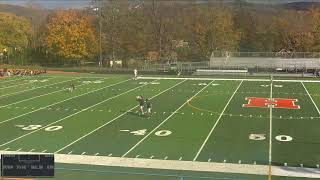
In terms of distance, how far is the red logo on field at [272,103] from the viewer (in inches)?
1117

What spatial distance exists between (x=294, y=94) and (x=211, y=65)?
83.0 ft

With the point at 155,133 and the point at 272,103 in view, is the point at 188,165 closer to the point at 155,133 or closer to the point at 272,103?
the point at 155,133

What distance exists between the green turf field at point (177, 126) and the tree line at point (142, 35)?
103ft

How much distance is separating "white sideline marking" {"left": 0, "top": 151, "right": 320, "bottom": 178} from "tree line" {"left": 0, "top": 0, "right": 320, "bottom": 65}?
5092 centimetres

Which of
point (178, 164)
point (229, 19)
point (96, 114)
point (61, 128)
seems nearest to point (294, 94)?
point (96, 114)

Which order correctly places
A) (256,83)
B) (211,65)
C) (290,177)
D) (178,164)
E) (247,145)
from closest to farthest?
(290,177) → (178,164) → (247,145) → (256,83) → (211,65)

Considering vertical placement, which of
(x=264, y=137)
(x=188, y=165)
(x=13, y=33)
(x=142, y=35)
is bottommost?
(x=188, y=165)

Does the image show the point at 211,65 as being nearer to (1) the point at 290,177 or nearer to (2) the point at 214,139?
(2) the point at 214,139

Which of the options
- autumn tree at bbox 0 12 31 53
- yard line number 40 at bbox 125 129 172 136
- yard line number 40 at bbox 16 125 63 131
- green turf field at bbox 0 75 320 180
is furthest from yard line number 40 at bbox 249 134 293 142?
autumn tree at bbox 0 12 31 53

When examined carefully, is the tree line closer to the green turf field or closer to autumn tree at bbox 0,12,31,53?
autumn tree at bbox 0,12,31,53

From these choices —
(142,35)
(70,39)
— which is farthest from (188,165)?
(142,35)

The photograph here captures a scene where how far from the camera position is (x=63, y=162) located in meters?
16.6

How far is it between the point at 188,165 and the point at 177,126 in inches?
252

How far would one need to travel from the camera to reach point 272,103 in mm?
29484
